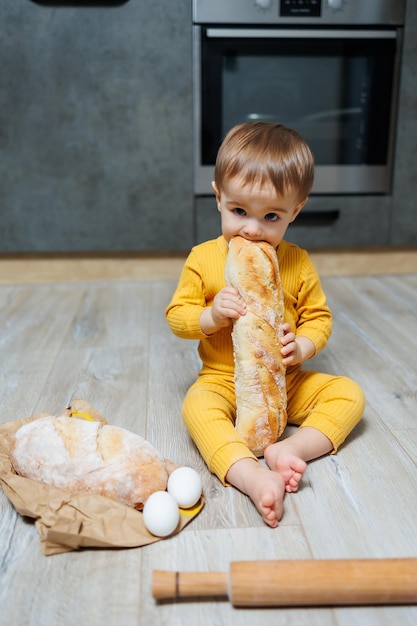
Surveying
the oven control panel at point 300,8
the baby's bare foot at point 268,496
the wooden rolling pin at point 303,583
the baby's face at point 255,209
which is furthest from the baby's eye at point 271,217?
the oven control panel at point 300,8

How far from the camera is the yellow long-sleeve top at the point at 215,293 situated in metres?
1.12

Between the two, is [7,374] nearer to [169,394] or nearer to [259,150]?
[169,394]

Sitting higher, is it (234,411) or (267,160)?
(267,160)

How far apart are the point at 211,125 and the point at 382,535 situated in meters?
1.49

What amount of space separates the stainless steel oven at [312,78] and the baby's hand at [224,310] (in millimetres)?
1090

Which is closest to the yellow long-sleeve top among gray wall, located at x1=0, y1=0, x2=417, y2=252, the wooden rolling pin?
the wooden rolling pin

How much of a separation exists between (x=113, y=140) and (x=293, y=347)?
4.07ft

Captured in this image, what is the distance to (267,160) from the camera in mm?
980

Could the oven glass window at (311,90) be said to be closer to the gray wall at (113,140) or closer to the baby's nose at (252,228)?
the gray wall at (113,140)

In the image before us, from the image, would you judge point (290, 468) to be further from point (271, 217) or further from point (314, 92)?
point (314, 92)

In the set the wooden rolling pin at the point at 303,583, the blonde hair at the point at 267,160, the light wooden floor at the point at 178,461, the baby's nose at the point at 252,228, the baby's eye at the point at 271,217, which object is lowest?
the light wooden floor at the point at 178,461

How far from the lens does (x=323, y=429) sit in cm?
104

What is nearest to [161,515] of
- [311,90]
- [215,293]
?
[215,293]

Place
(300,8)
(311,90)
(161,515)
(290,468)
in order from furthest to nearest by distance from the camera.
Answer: (311,90) < (300,8) < (290,468) < (161,515)
